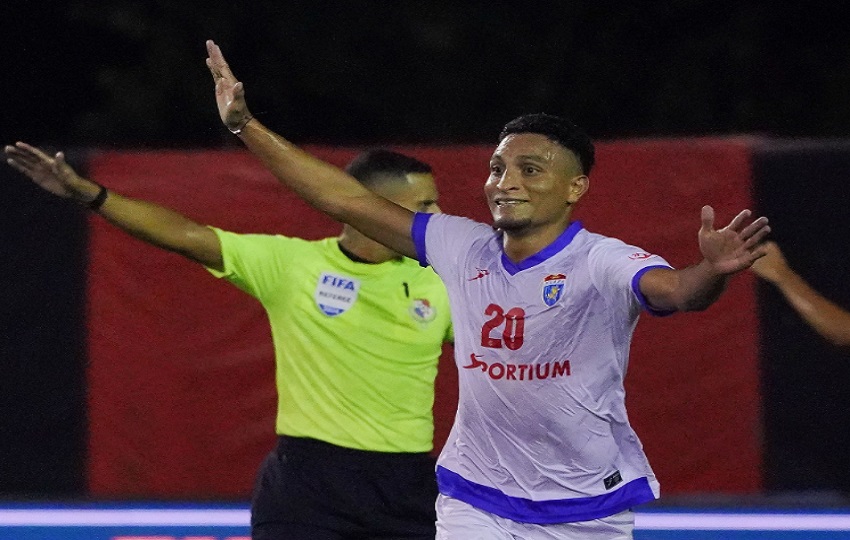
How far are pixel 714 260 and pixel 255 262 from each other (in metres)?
1.81

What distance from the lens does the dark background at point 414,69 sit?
35.5 ft

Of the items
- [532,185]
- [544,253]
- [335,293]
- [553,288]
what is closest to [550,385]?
[553,288]

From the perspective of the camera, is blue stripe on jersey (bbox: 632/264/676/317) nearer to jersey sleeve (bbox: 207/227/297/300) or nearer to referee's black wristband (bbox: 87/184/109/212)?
jersey sleeve (bbox: 207/227/297/300)

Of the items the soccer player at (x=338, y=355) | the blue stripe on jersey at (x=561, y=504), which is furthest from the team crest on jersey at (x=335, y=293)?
the blue stripe on jersey at (x=561, y=504)

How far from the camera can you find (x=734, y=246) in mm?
3375

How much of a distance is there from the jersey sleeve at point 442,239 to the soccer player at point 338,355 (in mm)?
636

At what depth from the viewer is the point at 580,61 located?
35.6 feet

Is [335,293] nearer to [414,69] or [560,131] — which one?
A: [560,131]

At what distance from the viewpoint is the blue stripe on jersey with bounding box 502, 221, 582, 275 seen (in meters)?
3.95

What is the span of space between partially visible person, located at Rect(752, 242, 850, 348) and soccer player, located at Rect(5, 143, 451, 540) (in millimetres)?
1075

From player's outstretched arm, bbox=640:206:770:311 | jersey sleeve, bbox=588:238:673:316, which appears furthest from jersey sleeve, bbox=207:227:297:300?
player's outstretched arm, bbox=640:206:770:311

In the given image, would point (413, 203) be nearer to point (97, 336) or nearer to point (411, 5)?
point (97, 336)

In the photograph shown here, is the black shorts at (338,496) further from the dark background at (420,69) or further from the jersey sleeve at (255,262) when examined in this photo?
the dark background at (420,69)

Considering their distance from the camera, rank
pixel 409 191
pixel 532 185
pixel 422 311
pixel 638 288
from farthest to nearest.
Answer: pixel 409 191 → pixel 422 311 → pixel 532 185 → pixel 638 288
